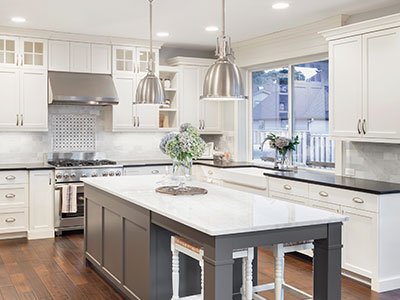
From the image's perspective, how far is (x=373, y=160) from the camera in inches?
200

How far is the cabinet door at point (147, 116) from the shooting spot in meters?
7.17

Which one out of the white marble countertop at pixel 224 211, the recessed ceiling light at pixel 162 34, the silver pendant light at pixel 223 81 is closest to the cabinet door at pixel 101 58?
the recessed ceiling light at pixel 162 34

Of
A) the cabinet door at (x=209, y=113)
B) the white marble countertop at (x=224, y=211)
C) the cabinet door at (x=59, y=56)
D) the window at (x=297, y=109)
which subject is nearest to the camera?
the white marble countertop at (x=224, y=211)

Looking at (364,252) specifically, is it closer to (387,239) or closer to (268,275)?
(387,239)

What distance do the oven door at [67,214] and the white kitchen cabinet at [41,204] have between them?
6cm

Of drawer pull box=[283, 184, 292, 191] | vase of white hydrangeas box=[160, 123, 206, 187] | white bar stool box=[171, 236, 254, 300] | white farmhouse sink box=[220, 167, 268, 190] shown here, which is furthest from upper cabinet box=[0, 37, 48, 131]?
white bar stool box=[171, 236, 254, 300]

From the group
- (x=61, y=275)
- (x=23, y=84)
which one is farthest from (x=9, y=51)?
(x=61, y=275)

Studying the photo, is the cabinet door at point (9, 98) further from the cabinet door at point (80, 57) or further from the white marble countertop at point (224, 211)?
the white marble countertop at point (224, 211)

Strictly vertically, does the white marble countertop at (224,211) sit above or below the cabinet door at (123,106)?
below

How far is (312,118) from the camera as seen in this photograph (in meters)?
6.28

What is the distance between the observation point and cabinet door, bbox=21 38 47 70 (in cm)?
645

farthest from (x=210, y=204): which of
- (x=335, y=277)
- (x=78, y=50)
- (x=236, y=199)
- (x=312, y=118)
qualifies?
(x=78, y=50)

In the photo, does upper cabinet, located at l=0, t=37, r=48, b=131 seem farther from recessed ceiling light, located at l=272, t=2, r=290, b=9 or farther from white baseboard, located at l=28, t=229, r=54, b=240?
recessed ceiling light, located at l=272, t=2, r=290, b=9

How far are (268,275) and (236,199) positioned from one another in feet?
4.83
